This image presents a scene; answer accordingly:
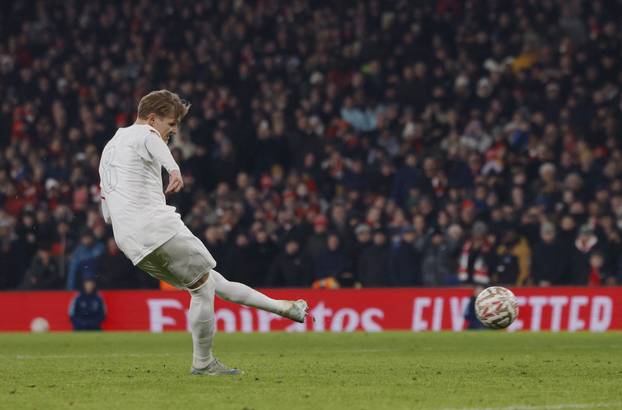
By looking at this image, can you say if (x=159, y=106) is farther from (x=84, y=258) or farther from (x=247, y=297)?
(x=84, y=258)

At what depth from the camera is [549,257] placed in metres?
20.3

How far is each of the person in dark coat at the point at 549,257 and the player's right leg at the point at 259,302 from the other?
11044mm

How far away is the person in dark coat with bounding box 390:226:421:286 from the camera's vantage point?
68.3ft

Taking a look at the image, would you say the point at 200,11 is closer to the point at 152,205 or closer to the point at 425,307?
the point at 425,307

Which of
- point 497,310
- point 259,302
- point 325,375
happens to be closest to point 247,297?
point 259,302

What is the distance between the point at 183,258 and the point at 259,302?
27.1 inches

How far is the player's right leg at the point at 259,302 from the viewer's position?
383 inches

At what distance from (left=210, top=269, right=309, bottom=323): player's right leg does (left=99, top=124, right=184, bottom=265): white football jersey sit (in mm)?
613

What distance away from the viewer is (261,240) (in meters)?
21.5

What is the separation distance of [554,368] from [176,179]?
144 inches

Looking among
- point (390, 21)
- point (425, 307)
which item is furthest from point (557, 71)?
point (425, 307)

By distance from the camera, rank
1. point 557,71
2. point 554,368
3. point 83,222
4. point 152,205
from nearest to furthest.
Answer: point 152,205
point 554,368
point 83,222
point 557,71

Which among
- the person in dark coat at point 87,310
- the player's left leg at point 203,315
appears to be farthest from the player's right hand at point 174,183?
the person in dark coat at point 87,310

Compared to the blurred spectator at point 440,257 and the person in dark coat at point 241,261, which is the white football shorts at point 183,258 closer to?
the blurred spectator at point 440,257
